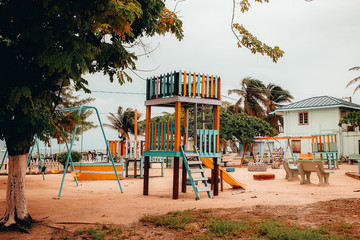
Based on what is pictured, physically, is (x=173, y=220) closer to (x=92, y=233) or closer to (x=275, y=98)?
(x=92, y=233)

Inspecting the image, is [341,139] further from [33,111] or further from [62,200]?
[33,111]

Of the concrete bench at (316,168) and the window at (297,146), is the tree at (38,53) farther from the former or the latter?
the window at (297,146)

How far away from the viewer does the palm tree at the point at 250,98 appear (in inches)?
1794

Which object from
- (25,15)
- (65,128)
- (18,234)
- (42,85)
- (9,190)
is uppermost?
(25,15)

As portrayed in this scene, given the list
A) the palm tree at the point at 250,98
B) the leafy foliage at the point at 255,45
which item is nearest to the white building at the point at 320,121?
the palm tree at the point at 250,98

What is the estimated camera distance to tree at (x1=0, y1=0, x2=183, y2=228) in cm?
525

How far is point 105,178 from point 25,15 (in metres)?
12.3

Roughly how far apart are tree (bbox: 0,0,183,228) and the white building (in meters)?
32.2

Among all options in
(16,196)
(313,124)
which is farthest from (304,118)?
(16,196)

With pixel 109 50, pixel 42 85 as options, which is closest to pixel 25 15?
pixel 42 85

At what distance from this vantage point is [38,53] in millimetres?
5434

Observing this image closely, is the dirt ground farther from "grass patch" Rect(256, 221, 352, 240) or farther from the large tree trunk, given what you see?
"grass patch" Rect(256, 221, 352, 240)

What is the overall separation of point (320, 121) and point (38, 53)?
35.5 m

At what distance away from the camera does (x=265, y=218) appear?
6.80 metres
